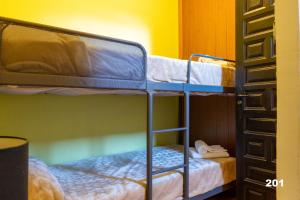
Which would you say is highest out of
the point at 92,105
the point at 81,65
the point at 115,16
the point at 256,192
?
the point at 115,16

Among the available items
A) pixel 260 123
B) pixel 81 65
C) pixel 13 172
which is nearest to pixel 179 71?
pixel 260 123

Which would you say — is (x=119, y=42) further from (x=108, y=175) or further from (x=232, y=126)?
(x=232, y=126)

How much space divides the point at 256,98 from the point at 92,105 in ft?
5.96

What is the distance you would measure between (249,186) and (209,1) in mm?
2525

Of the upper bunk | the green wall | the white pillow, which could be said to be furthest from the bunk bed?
the green wall

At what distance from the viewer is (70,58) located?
Answer: 1.61 metres

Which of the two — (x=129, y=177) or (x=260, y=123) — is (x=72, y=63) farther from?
(x=260, y=123)

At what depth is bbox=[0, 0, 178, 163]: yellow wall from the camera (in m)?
2.66

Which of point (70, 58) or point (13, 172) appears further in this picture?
point (70, 58)

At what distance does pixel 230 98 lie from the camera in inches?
138

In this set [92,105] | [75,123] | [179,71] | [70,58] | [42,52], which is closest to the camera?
[42,52]

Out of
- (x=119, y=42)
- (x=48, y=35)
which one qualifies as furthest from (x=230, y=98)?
(x=48, y=35)

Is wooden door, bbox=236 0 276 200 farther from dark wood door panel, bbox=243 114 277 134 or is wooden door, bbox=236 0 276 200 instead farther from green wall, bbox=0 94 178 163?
green wall, bbox=0 94 178 163

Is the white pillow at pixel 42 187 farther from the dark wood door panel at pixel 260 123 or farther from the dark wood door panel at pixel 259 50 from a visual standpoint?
the dark wood door panel at pixel 259 50
